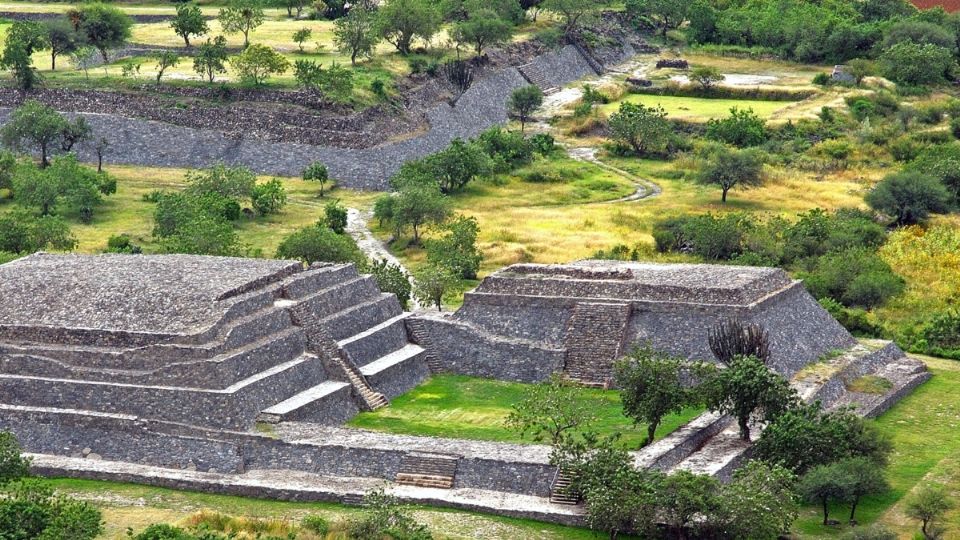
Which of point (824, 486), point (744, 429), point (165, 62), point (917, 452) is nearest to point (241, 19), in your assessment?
point (165, 62)

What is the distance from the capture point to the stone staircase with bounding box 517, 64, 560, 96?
12225 centimetres

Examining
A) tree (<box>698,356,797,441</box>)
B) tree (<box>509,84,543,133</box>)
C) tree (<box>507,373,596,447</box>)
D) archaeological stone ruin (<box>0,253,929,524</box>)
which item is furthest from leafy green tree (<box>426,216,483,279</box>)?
tree (<box>509,84,543,133</box>)

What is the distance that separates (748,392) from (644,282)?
992 cm

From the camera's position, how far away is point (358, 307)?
5959 cm

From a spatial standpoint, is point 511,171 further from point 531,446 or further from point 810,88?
point 531,446

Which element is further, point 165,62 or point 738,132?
point 738,132

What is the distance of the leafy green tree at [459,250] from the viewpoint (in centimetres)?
7194

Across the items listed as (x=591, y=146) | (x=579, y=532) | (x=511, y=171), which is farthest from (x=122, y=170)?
(x=579, y=532)

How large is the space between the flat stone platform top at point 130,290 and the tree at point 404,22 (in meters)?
54.7

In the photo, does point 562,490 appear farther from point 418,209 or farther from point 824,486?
point 418,209

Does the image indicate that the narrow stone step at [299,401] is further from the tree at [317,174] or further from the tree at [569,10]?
the tree at [569,10]

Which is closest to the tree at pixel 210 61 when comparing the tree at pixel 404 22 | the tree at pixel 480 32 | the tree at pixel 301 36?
the tree at pixel 301 36

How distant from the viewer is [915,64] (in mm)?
122375

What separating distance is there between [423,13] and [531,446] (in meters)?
67.1
